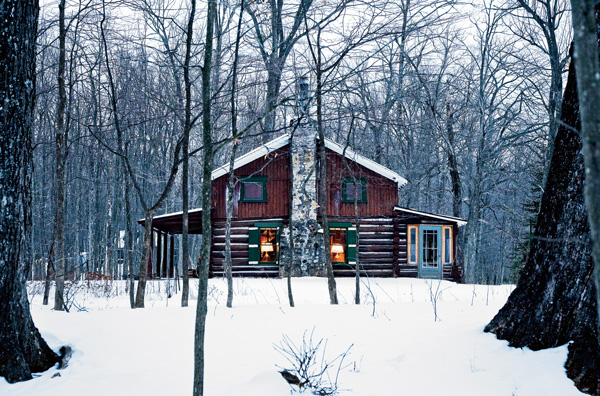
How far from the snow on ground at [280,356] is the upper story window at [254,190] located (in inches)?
574

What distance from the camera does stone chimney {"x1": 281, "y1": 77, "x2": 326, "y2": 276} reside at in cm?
2011

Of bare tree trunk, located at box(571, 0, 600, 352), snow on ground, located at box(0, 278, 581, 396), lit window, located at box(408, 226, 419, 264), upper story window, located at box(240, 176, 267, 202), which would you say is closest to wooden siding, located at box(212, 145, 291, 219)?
upper story window, located at box(240, 176, 267, 202)

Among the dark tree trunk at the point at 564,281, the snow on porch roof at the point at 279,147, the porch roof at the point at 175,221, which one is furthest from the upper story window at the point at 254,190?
the dark tree trunk at the point at 564,281

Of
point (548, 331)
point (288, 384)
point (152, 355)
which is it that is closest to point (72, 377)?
point (152, 355)

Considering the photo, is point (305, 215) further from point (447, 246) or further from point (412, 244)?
point (447, 246)

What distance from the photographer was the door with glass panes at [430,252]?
22.2m

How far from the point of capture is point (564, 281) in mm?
4559

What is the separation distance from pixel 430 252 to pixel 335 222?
180 inches

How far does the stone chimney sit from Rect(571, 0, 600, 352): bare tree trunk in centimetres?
1769

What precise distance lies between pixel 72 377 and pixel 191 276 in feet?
58.5

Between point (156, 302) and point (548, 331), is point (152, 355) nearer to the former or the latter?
point (548, 331)

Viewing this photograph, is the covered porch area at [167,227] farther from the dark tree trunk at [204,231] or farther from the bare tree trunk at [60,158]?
the dark tree trunk at [204,231]

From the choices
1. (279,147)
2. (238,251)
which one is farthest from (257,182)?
(238,251)

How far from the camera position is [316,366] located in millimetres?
5047
